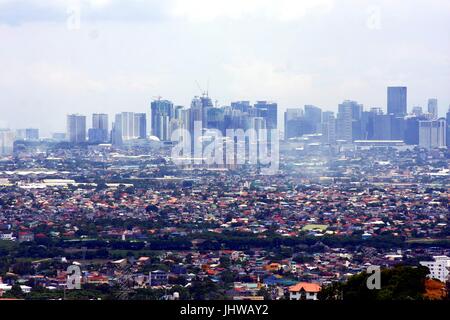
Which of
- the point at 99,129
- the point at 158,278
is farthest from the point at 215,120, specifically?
the point at 158,278

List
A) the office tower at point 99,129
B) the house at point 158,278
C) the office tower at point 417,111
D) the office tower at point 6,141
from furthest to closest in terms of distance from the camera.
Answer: the office tower at point 99,129, the office tower at point 417,111, the office tower at point 6,141, the house at point 158,278

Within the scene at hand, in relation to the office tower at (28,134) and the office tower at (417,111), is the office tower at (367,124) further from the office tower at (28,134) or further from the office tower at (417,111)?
the office tower at (28,134)

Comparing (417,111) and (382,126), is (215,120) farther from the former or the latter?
(417,111)

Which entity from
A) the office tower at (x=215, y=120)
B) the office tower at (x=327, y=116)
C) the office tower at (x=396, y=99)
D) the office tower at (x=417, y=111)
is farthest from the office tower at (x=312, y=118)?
the office tower at (x=417, y=111)

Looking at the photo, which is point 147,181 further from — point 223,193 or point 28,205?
point 28,205
